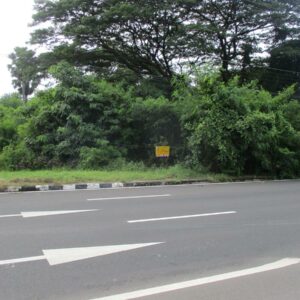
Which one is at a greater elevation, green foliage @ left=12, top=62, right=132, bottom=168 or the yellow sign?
green foliage @ left=12, top=62, right=132, bottom=168

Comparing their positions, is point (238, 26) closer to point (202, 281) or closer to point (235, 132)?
point (235, 132)

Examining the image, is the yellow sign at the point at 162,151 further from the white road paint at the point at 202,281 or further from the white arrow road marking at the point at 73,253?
the white road paint at the point at 202,281

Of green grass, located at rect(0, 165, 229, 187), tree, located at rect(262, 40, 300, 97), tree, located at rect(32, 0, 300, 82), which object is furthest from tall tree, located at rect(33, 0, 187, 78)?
green grass, located at rect(0, 165, 229, 187)

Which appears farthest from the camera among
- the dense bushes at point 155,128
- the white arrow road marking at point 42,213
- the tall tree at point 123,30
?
the tall tree at point 123,30

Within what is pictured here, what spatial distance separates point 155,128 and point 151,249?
1366 centimetres

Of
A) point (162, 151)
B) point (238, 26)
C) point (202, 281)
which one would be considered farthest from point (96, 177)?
point (238, 26)

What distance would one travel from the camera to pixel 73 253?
19.6 ft

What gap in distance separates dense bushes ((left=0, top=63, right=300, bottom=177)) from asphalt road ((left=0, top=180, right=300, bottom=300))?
20.6 feet

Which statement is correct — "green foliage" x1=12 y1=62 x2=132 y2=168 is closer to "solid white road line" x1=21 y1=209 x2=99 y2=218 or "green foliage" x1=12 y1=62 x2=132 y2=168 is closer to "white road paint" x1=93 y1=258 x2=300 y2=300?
"solid white road line" x1=21 y1=209 x2=99 y2=218

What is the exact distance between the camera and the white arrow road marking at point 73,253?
18.5 feet

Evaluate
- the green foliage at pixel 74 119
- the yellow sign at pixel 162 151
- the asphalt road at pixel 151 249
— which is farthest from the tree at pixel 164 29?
the asphalt road at pixel 151 249

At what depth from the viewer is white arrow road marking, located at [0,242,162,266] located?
222 inches

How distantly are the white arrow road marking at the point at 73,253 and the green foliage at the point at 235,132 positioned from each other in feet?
34.9

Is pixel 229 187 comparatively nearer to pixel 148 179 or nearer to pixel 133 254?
pixel 148 179
